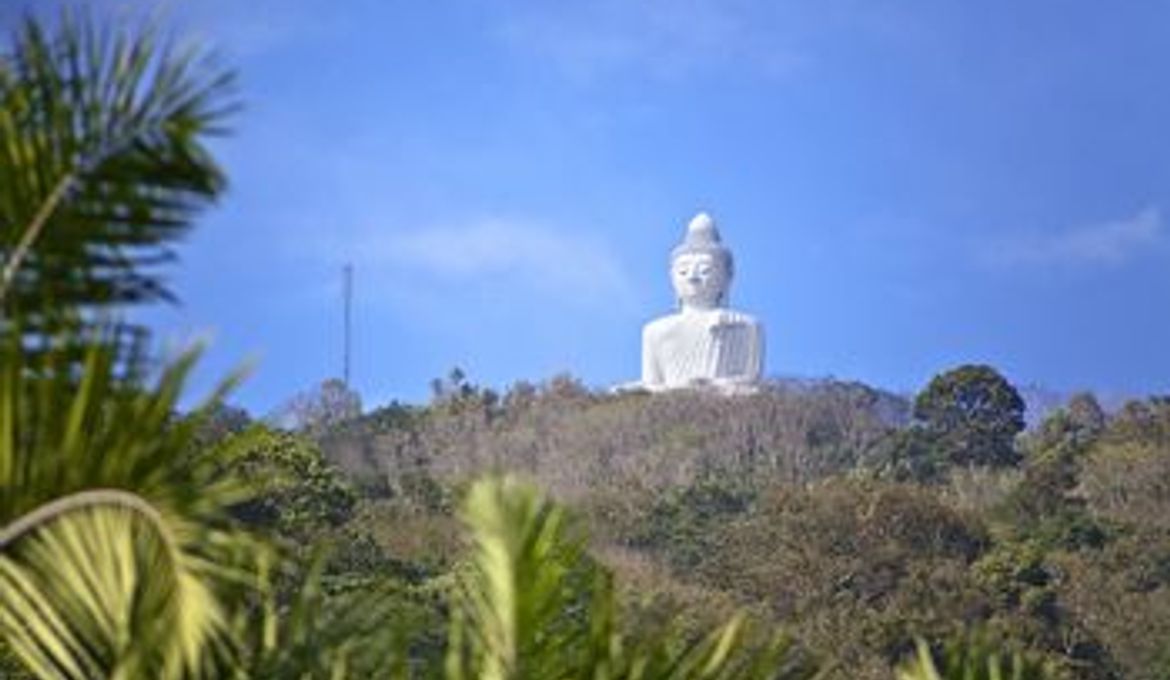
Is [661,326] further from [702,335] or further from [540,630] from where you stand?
[540,630]

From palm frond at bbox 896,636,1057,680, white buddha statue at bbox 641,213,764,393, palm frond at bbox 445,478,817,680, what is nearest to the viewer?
palm frond at bbox 445,478,817,680

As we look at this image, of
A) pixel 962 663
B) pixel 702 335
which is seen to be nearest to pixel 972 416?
pixel 702 335

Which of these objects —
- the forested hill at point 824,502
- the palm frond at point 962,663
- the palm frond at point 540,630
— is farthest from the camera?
the forested hill at point 824,502

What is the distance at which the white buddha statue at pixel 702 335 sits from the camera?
57.4 m

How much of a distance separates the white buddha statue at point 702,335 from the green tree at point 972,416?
905cm

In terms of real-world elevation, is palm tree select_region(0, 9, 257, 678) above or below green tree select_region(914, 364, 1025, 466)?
below

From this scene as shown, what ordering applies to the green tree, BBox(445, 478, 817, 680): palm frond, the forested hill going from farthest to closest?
the green tree
the forested hill
BBox(445, 478, 817, 680): palm frond

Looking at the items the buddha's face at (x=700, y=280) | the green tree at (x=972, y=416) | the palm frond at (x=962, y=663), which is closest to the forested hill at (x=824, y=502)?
the green tree at (x=972, y=416)

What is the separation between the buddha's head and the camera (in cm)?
5888

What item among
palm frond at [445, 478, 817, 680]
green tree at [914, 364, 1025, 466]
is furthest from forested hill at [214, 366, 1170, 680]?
palm frond at [445, 478, 817, 680]

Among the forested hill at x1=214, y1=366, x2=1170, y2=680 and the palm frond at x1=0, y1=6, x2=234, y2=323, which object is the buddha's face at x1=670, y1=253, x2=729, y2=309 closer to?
the forested hill at x1=214, y1=366, x2=1170, y2=680

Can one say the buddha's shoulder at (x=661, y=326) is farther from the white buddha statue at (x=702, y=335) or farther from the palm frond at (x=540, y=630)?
the palm frond at (x=540, y=630)

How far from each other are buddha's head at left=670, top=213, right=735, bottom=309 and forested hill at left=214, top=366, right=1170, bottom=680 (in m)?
5.31

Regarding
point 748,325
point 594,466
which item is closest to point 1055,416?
point 594,466
